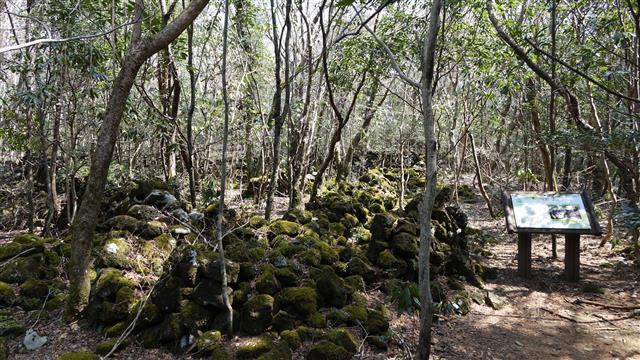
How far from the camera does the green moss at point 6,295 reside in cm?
461

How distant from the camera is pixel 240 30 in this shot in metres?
9.51

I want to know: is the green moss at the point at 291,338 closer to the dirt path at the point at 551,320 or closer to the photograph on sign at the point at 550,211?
the dirt path at the point at 551,320

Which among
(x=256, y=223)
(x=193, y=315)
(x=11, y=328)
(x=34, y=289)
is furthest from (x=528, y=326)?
(x=34, y=289)

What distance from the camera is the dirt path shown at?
4.51 metres

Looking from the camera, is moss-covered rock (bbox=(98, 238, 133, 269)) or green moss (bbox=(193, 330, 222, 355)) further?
moss-covered rock (bbox=(98, 238, 133, 269))

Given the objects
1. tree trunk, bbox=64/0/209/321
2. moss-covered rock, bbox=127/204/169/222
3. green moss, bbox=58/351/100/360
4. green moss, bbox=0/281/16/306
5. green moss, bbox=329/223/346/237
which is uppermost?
tree trunk, bbox=64/0/209/321

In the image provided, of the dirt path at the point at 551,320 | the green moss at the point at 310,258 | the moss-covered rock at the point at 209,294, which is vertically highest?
the green moss at the point at 310,258

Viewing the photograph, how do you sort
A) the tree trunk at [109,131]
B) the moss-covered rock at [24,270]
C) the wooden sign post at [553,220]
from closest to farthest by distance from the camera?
the tree trunk at [109,131] → the moss-covered rock at [24,270] → the wooden sign post at [553,220]

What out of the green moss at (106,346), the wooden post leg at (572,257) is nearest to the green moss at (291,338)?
the green moss at (106,346)

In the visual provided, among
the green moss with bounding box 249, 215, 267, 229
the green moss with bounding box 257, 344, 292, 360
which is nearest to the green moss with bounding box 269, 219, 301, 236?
the green moss with bounding box 249, 215, 267, 229

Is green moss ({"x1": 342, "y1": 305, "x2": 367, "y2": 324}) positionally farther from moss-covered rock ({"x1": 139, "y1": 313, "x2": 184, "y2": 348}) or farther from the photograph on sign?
the photograph on sign

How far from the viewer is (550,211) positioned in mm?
6523

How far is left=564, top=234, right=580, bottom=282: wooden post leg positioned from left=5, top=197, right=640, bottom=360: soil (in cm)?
16

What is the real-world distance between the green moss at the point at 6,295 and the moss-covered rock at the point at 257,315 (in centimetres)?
268
